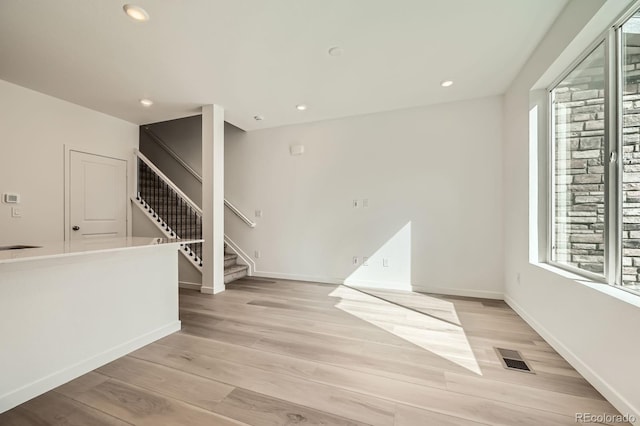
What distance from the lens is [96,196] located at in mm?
3973

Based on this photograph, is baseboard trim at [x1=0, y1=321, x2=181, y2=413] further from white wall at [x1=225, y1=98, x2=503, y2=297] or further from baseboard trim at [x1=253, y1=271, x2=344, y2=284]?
white wall at [x1=225, y1=98, x2=503, y2=297]

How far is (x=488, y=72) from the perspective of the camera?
2.81 m

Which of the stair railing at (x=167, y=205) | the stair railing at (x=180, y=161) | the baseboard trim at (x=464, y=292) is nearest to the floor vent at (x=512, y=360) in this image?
the baseboard trim at (x=464, y=292)

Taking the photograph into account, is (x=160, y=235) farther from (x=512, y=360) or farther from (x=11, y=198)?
(x=512, y=360)

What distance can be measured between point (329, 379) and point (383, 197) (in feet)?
9.10

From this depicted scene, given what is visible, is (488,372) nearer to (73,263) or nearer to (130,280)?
(130,280)

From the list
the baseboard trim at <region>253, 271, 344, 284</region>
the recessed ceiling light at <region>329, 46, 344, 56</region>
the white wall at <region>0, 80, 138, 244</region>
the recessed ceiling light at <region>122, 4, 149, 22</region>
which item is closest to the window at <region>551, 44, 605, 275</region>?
the recessed ceiling light at <region>329, 46, 344, 56</region>

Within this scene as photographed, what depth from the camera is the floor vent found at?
6.03 ft

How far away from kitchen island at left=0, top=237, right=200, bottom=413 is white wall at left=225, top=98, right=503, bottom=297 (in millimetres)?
2367

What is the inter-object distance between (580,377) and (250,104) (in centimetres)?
436

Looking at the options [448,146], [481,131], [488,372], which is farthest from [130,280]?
[481,131]

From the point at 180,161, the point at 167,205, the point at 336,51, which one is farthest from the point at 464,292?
the point at 180,161

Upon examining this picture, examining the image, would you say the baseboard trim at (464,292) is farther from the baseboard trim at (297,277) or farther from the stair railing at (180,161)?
the stair railing at (180,161)

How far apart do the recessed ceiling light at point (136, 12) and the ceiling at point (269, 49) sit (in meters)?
0.04
